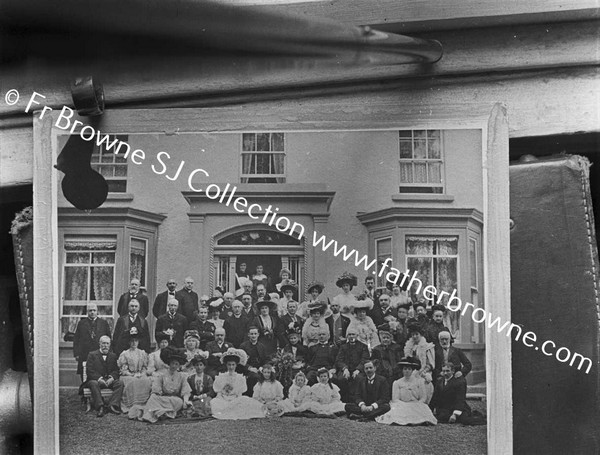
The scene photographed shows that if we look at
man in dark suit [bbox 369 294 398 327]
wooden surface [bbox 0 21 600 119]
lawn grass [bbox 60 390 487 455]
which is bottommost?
lawn grass [bbox 60 390 487 455]

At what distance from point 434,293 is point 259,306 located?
0.73 ft

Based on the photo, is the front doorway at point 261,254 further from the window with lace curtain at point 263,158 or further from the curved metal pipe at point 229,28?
the curved metal pipe at point 229,28

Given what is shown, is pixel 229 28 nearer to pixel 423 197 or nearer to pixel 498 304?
pixel 423 197

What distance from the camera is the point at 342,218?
0.79m

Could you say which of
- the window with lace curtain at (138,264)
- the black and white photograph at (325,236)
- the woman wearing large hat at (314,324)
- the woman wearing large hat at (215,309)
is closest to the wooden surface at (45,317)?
the black and white photograph at (325,236)

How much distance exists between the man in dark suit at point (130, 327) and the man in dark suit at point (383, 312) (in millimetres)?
291

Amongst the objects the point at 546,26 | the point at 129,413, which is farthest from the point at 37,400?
the point at 546,26

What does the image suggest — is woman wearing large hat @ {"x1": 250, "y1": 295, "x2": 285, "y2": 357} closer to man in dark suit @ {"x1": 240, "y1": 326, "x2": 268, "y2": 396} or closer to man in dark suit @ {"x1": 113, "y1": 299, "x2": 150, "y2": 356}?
man in dark suit @ {"x1": 240, "y1": 326, "x2": 268, "y2": 396}

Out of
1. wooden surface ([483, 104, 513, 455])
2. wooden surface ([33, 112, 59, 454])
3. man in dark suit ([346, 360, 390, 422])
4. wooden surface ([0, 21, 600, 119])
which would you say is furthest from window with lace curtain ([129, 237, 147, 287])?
wooden surface ([483, 104, 513, 455])

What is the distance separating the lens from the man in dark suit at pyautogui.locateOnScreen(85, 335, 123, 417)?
810 millimetres

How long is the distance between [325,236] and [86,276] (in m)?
0.32

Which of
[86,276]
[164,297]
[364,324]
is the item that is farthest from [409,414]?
[86,276]

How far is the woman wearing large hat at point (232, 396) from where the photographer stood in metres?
0.80

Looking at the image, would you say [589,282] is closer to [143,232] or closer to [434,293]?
A: [434,293]
